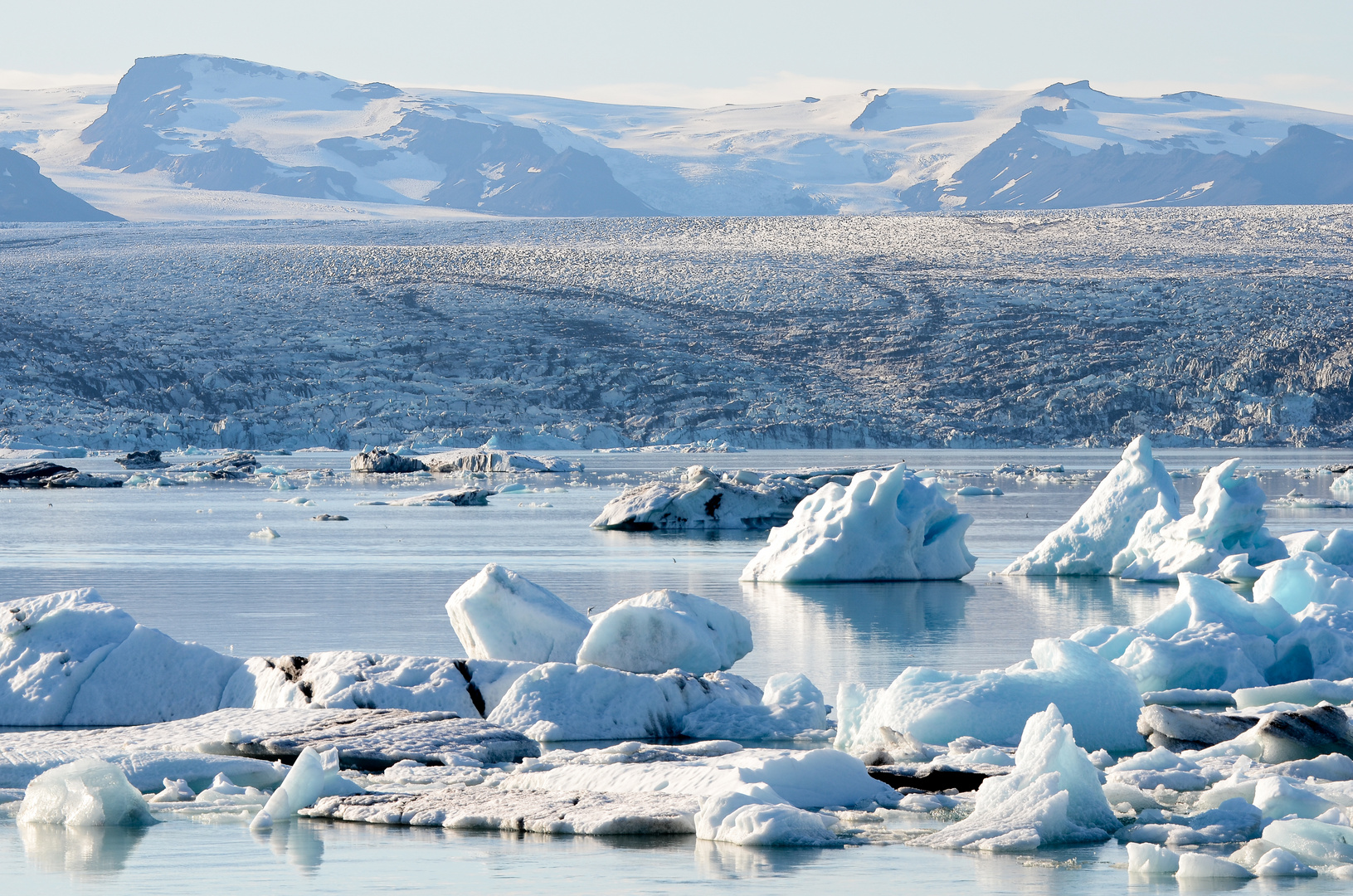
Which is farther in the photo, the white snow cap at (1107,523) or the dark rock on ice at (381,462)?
the dark rock on ice at (381,462)

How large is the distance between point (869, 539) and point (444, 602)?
4.55 meters

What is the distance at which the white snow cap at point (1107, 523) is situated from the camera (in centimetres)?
1661

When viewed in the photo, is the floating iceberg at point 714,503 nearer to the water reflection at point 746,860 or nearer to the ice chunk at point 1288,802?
the ice chunk at point 1288,802

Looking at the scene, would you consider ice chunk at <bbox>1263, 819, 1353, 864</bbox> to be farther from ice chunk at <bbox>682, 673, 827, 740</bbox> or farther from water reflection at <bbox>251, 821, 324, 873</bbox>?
water reflection at <bbox>251, 821, 324, 873</bbox>

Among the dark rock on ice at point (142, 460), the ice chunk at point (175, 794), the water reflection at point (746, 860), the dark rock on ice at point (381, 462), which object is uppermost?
the water reflection at point (746, 860)

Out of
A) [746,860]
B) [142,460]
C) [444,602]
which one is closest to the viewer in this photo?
[746,860]

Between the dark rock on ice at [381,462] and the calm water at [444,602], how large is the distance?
5.18 metres

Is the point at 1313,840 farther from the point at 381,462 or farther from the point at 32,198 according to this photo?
the point at 32,198

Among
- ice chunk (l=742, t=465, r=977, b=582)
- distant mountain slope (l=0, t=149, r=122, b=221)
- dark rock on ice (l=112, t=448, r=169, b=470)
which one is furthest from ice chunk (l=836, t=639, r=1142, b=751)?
distant mountain slope (l=0, t=149, r=122, b=221)

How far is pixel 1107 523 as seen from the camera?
16844 millimetres

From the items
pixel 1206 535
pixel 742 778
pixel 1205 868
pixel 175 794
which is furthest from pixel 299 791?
pixel 1206 535

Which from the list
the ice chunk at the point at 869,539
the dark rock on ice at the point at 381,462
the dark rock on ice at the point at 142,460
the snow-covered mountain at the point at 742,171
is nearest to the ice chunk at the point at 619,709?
the ice chunk at the point at 869,539

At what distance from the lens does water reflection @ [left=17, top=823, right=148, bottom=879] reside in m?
5.12

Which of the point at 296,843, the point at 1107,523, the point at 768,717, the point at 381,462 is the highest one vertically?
the point at 296,843
